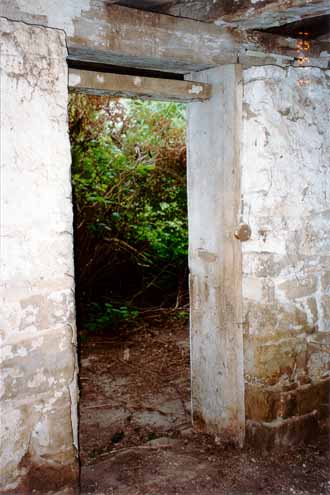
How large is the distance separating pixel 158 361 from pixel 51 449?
279cm

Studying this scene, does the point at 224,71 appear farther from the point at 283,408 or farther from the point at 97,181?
the point at 97,181

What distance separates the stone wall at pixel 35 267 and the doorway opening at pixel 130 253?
70.4 inches

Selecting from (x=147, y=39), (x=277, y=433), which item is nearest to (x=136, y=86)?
(x=147, y=39)

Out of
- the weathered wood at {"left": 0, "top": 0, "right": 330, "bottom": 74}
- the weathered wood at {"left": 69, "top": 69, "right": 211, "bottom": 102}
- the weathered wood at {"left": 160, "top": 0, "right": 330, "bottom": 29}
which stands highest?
the weathered wood at {"left": 160, "top": 0, "right": 330, "bottom": 29}

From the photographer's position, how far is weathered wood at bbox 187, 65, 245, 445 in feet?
9.95

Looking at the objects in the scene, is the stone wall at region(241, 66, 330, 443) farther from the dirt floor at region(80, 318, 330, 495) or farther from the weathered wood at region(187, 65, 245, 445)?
the dirt floor at region(80, 318, 330, 495)

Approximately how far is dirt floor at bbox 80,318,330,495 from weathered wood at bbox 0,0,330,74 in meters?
2.23

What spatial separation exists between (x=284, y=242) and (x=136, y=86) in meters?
1.19

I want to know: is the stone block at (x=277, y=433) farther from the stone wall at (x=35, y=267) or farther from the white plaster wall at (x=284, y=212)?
the stone wall at (x=35, y=267)

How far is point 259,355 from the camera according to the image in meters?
3.09

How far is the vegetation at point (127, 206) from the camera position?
631cm

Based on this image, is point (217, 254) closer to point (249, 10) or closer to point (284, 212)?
point (284, 212)

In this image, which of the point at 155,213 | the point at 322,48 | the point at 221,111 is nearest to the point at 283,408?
the point at 221,111

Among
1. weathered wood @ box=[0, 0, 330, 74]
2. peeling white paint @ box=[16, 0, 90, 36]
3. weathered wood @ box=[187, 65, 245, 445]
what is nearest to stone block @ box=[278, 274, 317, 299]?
weathered wood @ box=[187, 65, 245, 445]
